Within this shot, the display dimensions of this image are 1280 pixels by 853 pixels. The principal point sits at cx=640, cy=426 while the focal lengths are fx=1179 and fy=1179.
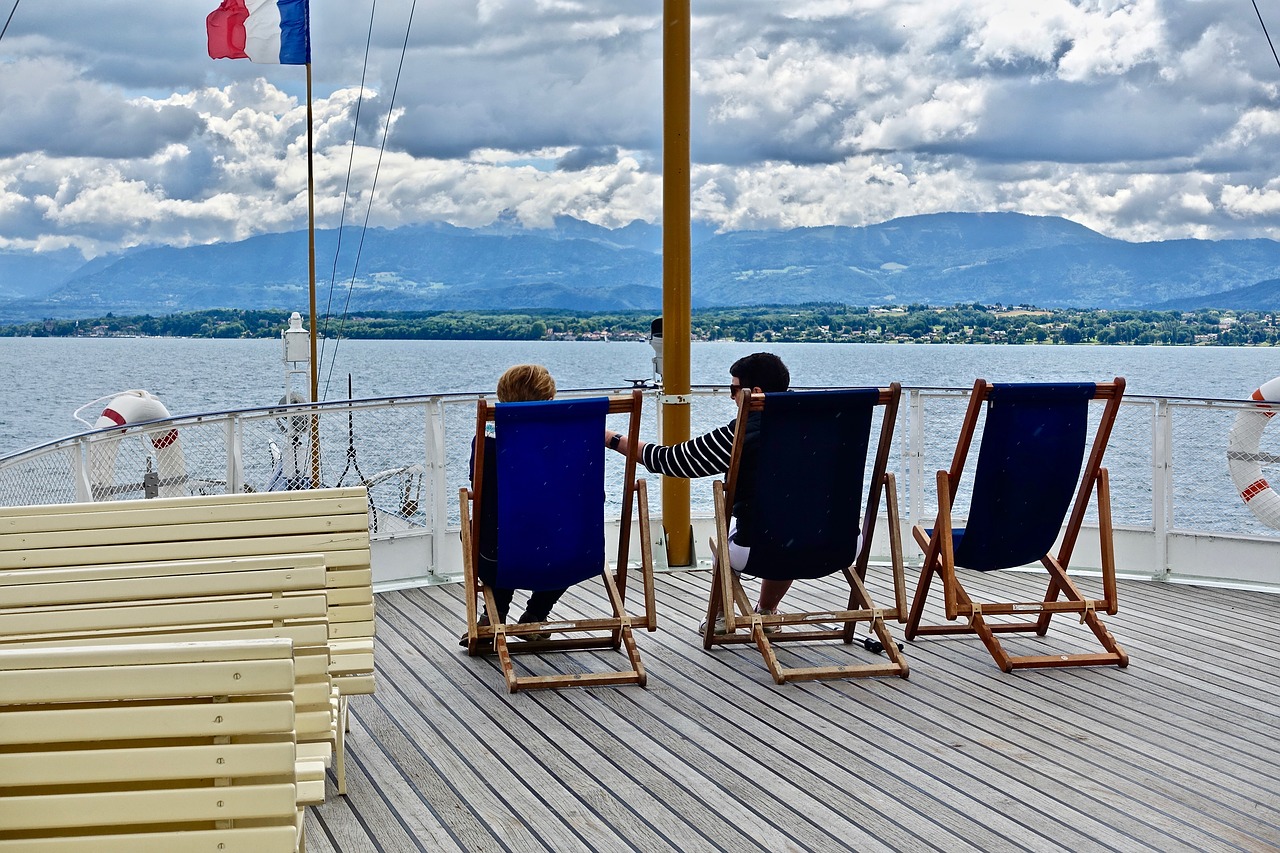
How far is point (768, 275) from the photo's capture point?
232ft

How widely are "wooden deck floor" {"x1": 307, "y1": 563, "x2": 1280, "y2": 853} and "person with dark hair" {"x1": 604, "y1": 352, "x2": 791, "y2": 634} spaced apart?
53cm

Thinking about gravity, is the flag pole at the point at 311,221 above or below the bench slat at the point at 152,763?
above

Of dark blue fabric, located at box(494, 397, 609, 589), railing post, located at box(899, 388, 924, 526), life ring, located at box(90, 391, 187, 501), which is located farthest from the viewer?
railing post, located at box(899, 388, 924, 526)

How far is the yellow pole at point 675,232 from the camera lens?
5512mm

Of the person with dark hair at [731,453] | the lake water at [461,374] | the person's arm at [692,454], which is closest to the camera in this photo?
the person with dark hair at [731,453]

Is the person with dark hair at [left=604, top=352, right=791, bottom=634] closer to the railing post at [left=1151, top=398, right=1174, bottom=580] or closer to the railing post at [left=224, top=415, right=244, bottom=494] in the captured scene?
the railing post at [left=224, top=415, right=244, bottom=494]

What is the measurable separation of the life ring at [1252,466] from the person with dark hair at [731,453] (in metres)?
3.08

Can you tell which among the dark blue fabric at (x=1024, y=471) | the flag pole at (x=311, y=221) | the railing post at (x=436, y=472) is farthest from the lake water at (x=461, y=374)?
the dark blue fabric at (x=1024, y=471)

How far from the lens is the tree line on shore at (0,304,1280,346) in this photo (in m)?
52.7

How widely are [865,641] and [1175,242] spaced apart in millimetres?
74457

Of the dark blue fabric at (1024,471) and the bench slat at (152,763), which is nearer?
the bench slat at (152,763)

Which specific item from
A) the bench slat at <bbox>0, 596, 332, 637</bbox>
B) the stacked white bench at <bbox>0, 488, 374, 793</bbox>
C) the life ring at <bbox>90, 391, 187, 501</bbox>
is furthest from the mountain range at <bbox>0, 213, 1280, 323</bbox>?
the bench slat at <bbox>0, 596, 332, 637</bbox>

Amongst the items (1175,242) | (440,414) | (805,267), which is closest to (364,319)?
(805,267)

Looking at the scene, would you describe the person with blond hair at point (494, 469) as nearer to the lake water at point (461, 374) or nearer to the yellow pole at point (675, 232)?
the yellow pole at point (675, 232)
